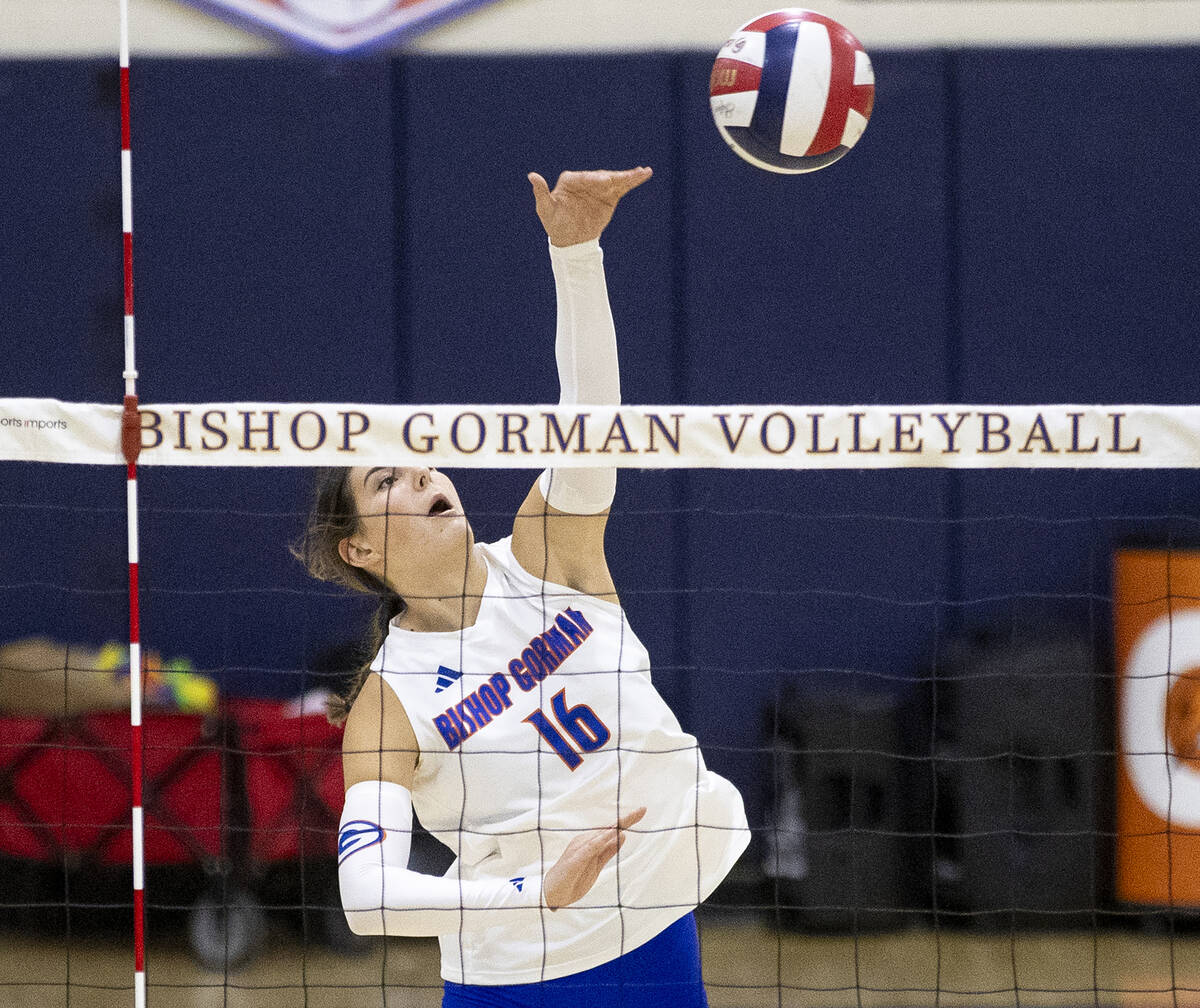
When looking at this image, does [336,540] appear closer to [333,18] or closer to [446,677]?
[446,677]

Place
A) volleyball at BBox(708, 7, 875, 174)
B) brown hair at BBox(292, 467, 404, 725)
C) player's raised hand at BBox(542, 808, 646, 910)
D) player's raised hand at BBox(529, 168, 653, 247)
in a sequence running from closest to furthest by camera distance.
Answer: player's raised hand at BBox(542, 808, 646, 910) < player's raised hand at BBox(529, 168, 653, 247) < brown hair at BBox(292, 467, 404, 725) < volleyball at BBox(708, 7, 875, 174)

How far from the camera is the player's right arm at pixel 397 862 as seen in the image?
2512 mm

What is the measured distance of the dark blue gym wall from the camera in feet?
Answer: 18.4

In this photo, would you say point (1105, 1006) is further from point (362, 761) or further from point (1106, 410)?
point (362, 761)

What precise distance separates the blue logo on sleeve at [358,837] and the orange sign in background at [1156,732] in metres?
3.38

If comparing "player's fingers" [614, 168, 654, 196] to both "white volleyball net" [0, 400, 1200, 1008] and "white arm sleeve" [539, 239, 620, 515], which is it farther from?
"white volleyball net" [0, 400, 1200, 1008]

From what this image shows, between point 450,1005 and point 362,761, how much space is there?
516 millimetres

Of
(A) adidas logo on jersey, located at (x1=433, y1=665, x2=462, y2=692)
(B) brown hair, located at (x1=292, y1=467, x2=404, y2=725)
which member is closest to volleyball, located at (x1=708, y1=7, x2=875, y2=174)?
(B) brown hair, located at (x1=292, y1=467, x2=404, y2=725)

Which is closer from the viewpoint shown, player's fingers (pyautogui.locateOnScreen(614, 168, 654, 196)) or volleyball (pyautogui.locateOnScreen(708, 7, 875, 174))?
player's fingers (pyautogui.locateOnScreen(614, 168, 654, 196))

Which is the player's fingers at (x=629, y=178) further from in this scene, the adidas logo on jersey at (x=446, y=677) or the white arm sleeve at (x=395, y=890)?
the white arm sleeve at (x=395, y=890)

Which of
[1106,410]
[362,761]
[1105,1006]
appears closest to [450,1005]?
[362,761]

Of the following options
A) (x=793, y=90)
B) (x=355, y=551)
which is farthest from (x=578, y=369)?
(x=793, y=90)

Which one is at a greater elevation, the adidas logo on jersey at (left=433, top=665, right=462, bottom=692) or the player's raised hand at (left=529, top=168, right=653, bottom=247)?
the player's raised hand at (left=529, top=168, right=653, bottom=247)

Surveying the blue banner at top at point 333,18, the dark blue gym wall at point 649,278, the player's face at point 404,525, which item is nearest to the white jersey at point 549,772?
the player's face at point 404,525
